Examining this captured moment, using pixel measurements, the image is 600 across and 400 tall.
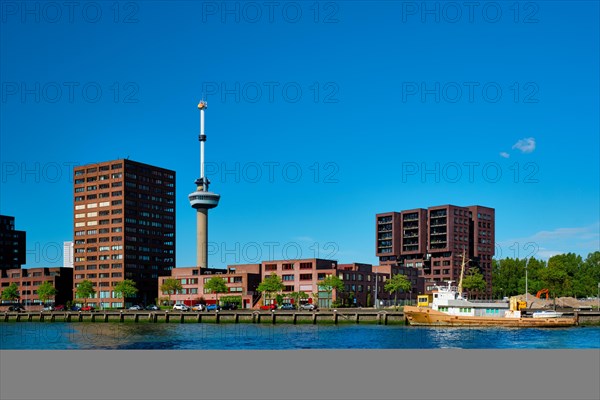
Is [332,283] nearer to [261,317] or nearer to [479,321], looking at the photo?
[261,317]

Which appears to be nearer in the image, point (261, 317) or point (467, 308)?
point (467, 308)

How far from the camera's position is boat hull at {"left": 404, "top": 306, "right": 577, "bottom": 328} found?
124 meters

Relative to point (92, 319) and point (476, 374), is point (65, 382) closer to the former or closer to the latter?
point (476, 374)

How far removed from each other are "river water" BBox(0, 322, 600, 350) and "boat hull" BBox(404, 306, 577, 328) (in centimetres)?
426

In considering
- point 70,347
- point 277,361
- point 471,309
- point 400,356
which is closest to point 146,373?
point 277,361

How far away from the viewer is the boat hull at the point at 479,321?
406 ft

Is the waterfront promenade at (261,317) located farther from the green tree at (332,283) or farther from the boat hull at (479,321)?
the green tree at (332,283)

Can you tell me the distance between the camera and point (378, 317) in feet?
443

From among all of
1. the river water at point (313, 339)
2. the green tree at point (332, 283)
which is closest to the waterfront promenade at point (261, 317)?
the river water at point (313, 339)

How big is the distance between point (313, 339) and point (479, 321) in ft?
130

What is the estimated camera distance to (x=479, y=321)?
12381 cm

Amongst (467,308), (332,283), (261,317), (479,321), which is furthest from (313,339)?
(332,283)

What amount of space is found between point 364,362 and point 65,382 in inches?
893

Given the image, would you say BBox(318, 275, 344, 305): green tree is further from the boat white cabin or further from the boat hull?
the boat hull
